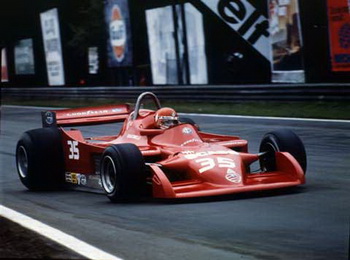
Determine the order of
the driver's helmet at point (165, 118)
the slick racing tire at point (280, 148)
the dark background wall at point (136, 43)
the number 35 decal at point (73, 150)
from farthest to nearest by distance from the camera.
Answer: the dark background wall at point (136, 43) → the number 35 decal at point (73, 150) → the driver's helmet at point (165, 118) → the slick racing tire at point (280, 148)

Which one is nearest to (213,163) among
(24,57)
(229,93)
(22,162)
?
(22,162)

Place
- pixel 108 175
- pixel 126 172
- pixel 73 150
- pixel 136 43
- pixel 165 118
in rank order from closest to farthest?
pixel 126 172 < pixel 108 175 < pixel 165 118 < pixel 73 150 < pixel 136 43

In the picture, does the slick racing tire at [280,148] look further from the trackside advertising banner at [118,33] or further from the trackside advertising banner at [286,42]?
the trackside advertising banner at [118,33]

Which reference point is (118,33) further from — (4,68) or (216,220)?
(216,220)

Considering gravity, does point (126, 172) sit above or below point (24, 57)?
below

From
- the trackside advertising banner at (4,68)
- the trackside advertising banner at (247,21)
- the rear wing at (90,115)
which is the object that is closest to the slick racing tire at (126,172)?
the rear wing at (90,115)

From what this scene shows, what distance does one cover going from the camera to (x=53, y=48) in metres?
42.2

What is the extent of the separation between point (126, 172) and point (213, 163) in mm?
843

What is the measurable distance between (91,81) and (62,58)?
2860 mm

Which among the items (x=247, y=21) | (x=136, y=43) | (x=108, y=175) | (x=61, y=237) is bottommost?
(x=61, y=237)

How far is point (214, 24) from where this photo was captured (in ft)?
98.8

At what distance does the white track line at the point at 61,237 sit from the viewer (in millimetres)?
5805

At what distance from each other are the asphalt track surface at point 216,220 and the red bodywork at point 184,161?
0.51ft

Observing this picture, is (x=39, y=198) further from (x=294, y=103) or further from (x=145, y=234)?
(x=294, y=103)
